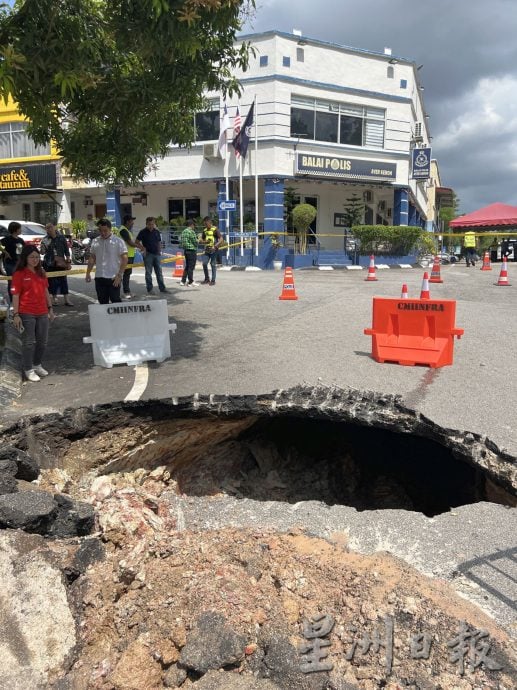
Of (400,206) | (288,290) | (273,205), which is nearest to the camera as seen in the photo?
(288,290)

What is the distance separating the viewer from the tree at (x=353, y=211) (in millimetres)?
26203

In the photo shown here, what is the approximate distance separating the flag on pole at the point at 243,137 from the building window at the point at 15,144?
11854 mm

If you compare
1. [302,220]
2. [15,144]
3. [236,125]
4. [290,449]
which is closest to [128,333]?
[290,449]

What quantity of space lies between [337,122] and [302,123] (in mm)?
1792

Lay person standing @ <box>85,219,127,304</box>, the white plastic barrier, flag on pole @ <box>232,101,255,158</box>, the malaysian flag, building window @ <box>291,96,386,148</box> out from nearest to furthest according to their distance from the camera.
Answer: the white plastic barrier → person standing @ <box>85,219,127,304</box> → flag on pole @ <box>232,101,255,158</box> → the malaysian flag → building window @ <box>291,96,386,148</box>

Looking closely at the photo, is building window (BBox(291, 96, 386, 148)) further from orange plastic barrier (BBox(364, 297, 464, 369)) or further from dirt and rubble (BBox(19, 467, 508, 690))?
dirt and rubble (BBox(19, 467, 508, 690))

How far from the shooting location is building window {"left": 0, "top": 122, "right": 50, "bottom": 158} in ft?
91.7

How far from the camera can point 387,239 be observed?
22906 mm

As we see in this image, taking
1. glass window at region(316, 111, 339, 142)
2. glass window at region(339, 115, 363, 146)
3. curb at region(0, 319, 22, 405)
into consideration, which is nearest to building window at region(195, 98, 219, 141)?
glass window at region(316, 111, 339, 142)

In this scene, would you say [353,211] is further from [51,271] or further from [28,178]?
[51,271]

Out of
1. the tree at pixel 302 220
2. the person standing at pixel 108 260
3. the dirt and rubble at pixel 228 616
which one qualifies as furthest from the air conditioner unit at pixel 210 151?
the dirt and rubble at pixel 228 616

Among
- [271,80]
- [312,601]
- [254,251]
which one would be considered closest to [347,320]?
[312,601]

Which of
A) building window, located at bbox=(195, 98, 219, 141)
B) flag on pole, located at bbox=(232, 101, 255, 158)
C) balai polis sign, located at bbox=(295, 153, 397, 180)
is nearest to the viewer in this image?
flag on pole, located at bbox=(232, 101, 255, 158)

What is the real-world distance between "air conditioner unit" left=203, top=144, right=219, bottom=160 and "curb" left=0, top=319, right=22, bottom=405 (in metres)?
16.9
